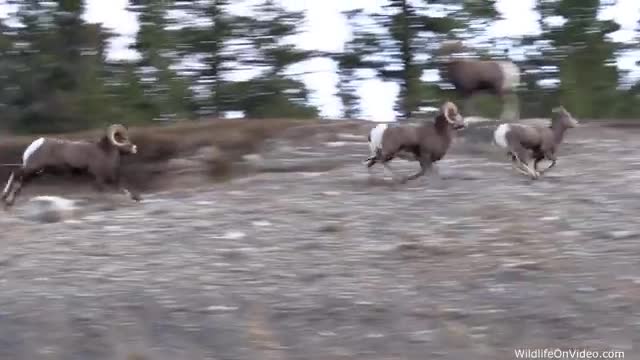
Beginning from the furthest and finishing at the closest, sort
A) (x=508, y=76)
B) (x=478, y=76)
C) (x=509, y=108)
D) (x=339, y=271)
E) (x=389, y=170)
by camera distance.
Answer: (x=509, y=108) < (x=508, y=76) < (x=478, y=76) < (x=389, y=170) < (x=339, y=271)

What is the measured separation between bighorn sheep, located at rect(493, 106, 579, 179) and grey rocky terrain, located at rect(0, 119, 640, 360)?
28cm

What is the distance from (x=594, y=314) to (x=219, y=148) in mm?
10873

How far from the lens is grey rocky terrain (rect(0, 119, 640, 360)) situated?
11008 millimetres

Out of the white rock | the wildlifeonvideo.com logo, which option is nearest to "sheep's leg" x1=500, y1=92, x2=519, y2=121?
the white rock

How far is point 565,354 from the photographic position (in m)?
10.4

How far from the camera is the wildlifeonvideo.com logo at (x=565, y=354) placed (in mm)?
10328

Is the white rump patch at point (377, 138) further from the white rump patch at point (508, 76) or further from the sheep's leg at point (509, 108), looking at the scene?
the sheep's leg at point (509, 108)

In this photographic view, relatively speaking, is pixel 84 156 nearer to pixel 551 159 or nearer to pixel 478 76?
pixel 551 159

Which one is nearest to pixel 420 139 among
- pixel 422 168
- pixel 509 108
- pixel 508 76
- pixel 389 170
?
pixel 422 168

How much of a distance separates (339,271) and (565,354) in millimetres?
3025

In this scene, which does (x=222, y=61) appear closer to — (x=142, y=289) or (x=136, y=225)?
(x=136, y=225)

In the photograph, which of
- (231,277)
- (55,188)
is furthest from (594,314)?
(55,188)

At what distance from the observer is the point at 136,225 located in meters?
15.1

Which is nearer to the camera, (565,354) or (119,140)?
(565,354)
